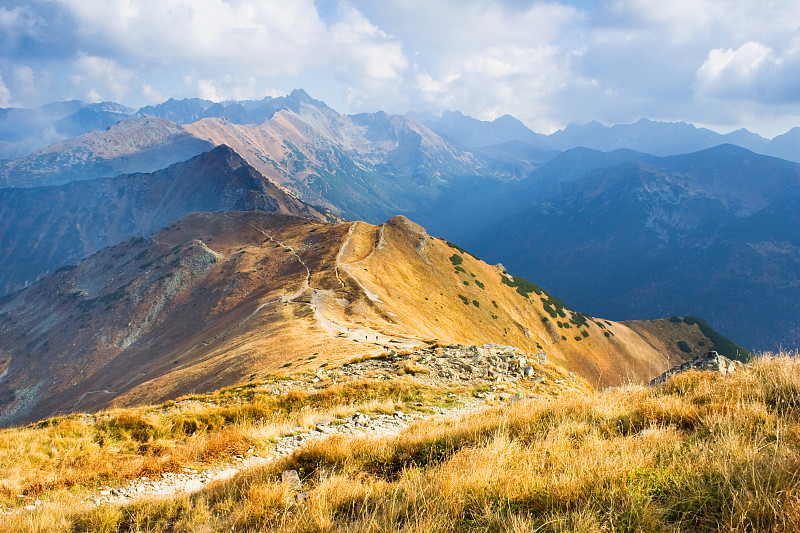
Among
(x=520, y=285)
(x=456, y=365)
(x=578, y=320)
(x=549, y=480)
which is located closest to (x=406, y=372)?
(x=456, y=365)

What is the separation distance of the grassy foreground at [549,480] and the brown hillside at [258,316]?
16.1 meters

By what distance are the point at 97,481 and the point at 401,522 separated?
692cm

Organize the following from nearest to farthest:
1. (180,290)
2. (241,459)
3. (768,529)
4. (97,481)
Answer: (768,529) < (97,481) < (241,459) < (180,290)

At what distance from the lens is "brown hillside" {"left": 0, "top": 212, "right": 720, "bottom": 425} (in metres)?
35.3

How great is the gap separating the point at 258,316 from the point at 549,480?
4484 cm

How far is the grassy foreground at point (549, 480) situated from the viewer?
380 centimetres

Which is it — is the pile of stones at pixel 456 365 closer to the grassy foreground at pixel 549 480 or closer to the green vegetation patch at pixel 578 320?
the grassy foreground at pixel 549 480

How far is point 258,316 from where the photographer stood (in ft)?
148

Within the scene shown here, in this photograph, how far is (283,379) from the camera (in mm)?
18984

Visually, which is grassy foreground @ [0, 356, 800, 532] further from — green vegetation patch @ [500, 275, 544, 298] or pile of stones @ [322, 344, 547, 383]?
green vegetation patch @ [500, 275, 544, 298]

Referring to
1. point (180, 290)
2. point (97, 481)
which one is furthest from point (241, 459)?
point (180, 290)

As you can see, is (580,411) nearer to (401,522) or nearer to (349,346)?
(401,522)

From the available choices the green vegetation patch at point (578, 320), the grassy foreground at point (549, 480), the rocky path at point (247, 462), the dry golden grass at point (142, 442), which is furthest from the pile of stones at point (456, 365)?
the green vegetation patch at point (578, 320)

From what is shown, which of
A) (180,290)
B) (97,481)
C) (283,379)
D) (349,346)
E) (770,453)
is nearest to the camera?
(770,453)
